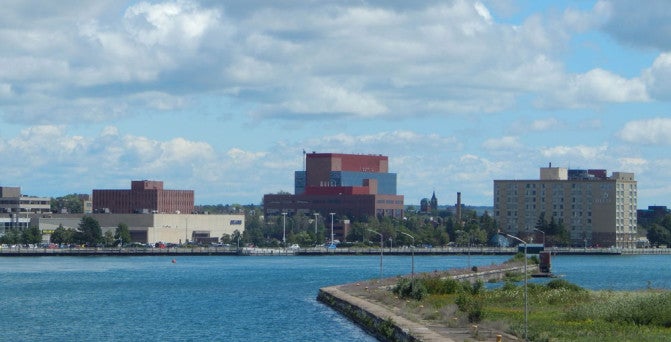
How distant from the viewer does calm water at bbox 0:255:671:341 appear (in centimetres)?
7938

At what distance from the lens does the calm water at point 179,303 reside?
7938cm

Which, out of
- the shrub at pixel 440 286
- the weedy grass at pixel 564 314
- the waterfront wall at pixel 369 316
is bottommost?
the waterfront wall at pixel 369 316

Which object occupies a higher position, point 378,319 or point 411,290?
point 411,290

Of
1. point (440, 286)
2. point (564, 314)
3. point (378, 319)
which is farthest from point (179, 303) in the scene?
point (564, 314)

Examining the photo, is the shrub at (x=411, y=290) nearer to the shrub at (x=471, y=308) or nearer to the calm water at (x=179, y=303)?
the calm water at (x=179, y=303)

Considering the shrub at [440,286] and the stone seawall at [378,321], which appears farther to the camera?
the shrub at [440,286]

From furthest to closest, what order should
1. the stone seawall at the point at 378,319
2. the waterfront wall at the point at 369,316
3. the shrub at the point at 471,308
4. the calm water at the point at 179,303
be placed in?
1. the calm water at the point at 179,303
2. the shrub at the point at 471,308
3. the waterfront wall at the point at 369,316
4. the stone seawall at the point at 378,319

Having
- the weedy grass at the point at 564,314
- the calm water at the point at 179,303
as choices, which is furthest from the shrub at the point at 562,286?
the calm water at the point at 179,303

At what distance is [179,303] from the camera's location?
359 feet

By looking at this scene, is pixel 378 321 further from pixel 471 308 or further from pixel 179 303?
pixel 179 303

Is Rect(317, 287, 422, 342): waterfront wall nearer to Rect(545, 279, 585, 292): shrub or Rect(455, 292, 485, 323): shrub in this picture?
Rect(455, 292, 485, 323): shrub

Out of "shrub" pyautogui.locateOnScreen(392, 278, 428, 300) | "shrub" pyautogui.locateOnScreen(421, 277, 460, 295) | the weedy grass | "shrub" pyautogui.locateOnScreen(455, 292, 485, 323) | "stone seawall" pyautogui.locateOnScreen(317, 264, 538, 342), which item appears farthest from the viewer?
"shrub" pyautogui.locateOnScreen(421, 277, 460, 295)

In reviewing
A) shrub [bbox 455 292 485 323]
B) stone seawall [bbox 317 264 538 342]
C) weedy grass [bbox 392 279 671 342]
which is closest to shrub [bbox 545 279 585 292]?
weedy grass [bbox 392 279 671 342]

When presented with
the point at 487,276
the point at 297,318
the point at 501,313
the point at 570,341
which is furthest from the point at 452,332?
the point at 487,276
